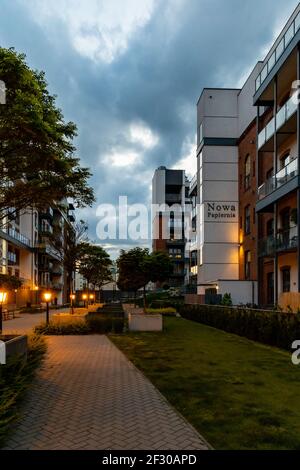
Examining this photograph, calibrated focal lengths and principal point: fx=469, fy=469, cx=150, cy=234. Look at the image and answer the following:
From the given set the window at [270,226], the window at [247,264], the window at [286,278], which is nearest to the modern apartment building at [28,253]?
the window at [247,264]

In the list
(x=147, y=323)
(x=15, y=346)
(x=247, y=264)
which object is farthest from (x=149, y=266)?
(x=15, y=346)

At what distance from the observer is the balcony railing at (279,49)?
2236 centimetres

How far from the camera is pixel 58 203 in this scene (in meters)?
12.9

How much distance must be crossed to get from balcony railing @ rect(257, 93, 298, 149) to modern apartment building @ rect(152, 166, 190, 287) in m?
63.4

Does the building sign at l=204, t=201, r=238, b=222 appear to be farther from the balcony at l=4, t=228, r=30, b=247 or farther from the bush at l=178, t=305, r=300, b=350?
the balcony at l=4, t=228, r=30, b=247

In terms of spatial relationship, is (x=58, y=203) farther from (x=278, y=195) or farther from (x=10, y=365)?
(x=278, y=195)

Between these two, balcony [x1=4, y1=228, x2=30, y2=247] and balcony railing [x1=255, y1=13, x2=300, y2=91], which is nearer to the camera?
balcony railing [x1=255, y1=13, x2=300, y2=91]

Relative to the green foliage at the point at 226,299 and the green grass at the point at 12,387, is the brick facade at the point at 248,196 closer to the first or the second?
the green foliage at the point at 226,299

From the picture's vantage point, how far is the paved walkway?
18.5ft

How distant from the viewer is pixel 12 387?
732 centimetres

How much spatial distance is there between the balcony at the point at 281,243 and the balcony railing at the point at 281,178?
2468 millimetres

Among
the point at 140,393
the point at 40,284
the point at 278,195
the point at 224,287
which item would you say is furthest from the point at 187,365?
the point at 40,284

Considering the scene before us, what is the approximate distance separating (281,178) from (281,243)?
11.4 ft

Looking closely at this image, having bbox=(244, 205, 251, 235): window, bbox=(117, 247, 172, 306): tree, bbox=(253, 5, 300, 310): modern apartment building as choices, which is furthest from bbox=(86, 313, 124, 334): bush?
bbox=(244, 205, 251, 235): window
